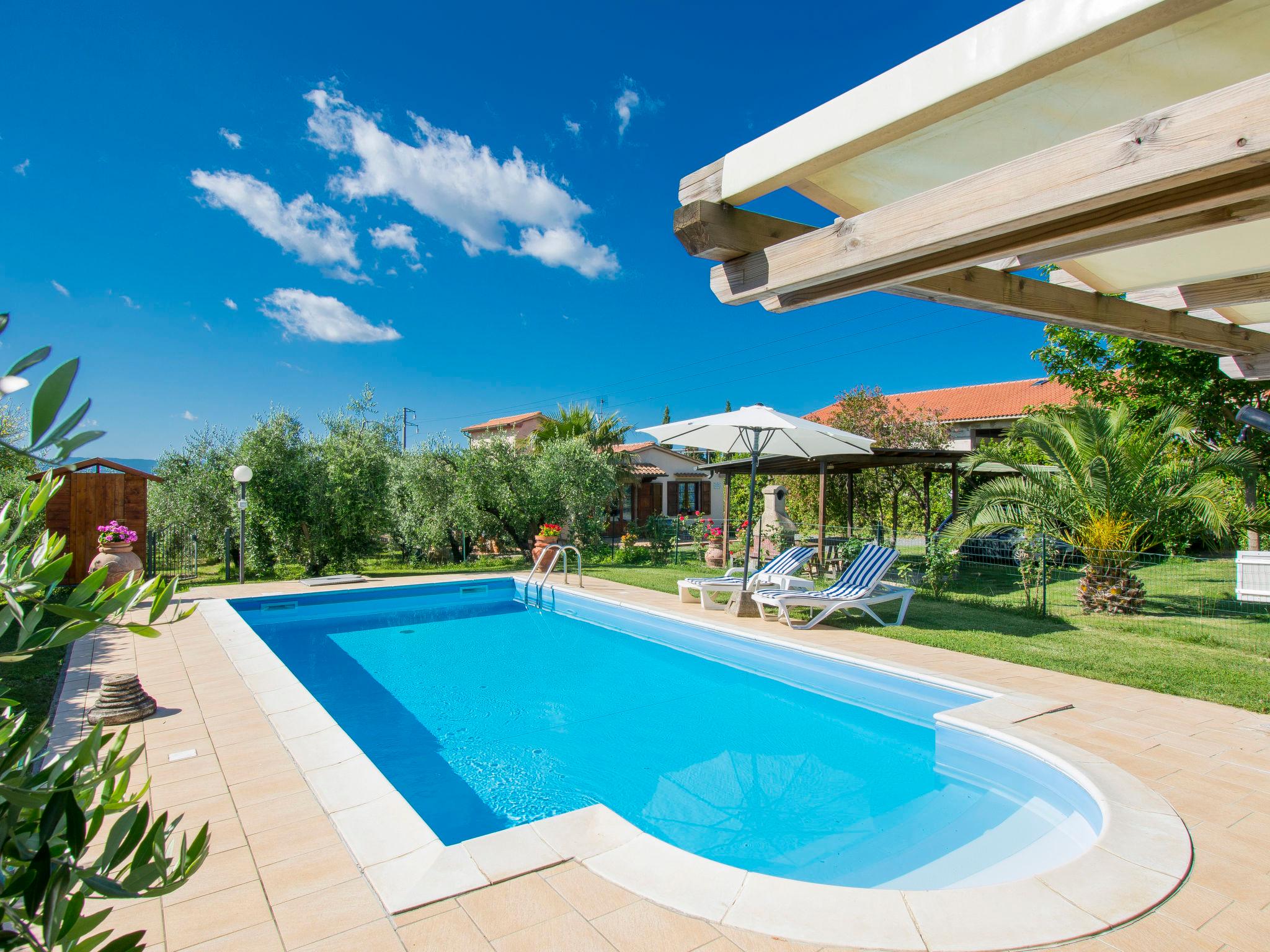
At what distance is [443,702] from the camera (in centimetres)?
715

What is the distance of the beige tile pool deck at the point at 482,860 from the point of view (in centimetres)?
274

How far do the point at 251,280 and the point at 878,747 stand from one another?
28.6 m

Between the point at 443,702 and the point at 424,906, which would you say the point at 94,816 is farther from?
the point at 443,702

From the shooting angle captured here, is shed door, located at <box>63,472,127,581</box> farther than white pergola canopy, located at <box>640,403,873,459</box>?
Yes

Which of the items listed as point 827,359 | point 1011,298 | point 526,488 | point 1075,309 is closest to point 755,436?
point 1075,309

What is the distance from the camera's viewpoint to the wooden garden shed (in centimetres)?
1230

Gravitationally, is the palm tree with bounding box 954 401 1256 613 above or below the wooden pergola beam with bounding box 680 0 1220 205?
below

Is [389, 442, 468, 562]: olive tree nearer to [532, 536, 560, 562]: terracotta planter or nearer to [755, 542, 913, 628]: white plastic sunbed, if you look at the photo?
[532, 536, 560, 562]: terracotta planter

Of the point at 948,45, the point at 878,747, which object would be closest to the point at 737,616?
the point at 878,747

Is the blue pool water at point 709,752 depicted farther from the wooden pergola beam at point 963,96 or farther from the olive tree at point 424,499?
the olive tree at point 424,499

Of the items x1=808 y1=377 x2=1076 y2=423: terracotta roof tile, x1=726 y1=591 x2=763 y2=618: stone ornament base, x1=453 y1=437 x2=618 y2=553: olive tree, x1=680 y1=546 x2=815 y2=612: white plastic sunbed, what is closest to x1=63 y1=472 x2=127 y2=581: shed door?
x1=453 y1=437 x2=618 y2=553: olive tree

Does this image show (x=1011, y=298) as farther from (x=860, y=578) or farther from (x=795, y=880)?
(x=860, y=578)

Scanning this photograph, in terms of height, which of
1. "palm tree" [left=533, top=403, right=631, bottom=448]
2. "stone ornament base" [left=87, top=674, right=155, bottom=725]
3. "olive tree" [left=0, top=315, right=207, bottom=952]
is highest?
"palm tree" [left=533, top=403, right=631, bottom=448]

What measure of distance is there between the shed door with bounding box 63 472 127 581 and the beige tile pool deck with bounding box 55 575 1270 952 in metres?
8.00
